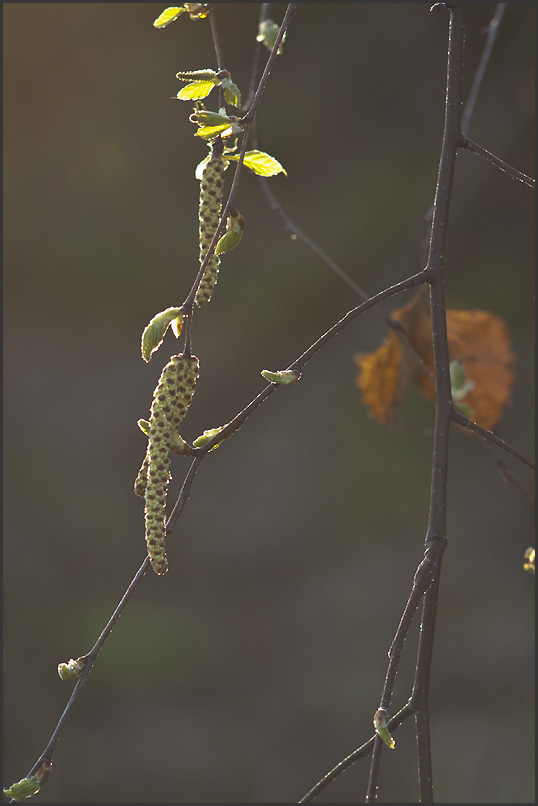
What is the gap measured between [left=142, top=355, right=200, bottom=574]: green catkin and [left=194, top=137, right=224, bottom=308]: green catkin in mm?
62

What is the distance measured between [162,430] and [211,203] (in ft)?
0.58

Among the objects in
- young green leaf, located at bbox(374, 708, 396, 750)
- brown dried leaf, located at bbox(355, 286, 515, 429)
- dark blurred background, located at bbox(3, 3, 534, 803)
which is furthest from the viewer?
dark blurred background, located at bbox(3, 3, 534, 803)

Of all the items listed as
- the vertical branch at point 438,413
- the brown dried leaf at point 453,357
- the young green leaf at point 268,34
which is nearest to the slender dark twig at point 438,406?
the vertical branch at point 438,413

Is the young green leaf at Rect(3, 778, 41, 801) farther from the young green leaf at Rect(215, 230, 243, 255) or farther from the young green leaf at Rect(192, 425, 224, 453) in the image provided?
the young green leaf at Rect(215, 230, 243, 255)

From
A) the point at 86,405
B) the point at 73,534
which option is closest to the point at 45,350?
the point at 86,405

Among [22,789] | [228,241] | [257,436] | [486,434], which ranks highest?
[228,241]

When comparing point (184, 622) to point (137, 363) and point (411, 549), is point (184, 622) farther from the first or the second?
point (137, 363)

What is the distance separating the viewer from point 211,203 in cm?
58

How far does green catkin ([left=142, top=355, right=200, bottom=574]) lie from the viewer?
21.1 inches

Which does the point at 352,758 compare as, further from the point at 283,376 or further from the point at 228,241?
the point at 228,241

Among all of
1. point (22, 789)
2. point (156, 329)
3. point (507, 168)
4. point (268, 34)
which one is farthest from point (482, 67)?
point (22, 789)

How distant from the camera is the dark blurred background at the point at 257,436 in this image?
2.38 meters

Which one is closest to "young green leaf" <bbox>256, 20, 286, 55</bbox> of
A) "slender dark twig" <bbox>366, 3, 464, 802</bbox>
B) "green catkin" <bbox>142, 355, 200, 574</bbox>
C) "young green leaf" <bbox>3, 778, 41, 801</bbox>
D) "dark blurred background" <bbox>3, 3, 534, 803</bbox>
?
"slender dark twig" <bbox>366, 3, 464, 802</bbox>

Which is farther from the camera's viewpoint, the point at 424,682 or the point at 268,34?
the point at 268,34
